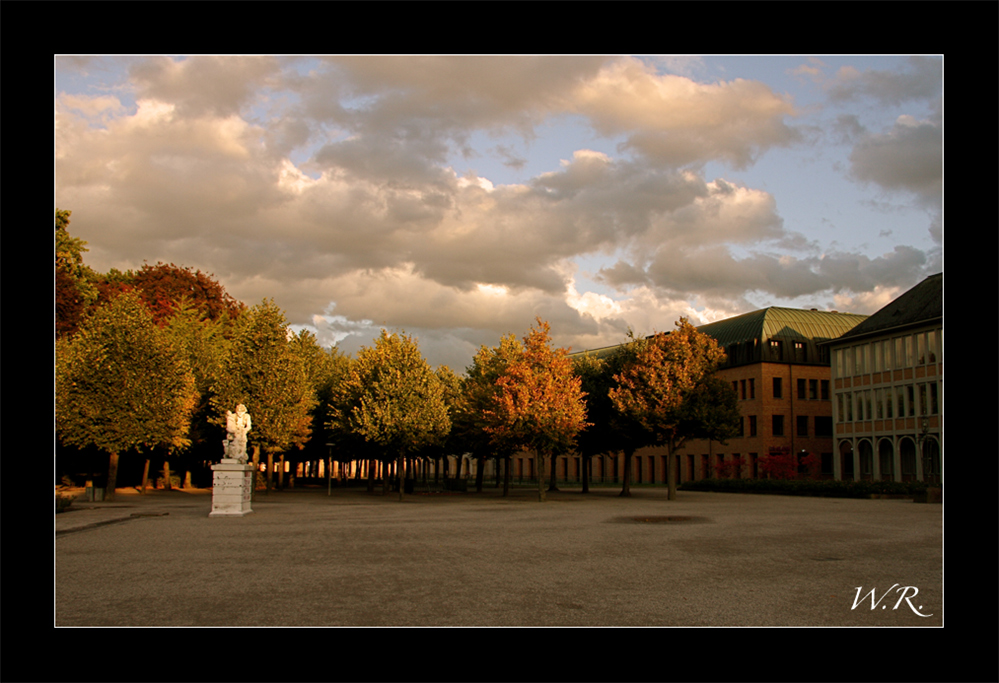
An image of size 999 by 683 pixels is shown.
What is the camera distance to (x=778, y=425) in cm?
6931

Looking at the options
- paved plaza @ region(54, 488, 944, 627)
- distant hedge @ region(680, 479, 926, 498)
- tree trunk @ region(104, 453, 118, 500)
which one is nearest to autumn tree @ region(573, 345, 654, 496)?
distant hedge @ region(680, 479, 926, 498)

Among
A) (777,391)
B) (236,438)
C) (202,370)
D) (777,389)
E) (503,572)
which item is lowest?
(503,572)

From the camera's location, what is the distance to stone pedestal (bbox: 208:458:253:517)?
27.5 metres

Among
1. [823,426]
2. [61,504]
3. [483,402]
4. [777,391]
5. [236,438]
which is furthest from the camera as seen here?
[823,426]

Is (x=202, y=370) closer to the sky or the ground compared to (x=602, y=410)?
closer to the sky

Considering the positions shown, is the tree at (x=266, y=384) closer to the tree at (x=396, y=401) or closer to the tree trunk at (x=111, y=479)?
the tree at (x=396, y=401)

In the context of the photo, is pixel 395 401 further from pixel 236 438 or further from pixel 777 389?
pixel 777 389

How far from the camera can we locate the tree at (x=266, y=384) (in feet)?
149

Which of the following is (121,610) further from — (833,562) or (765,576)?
(833,562)

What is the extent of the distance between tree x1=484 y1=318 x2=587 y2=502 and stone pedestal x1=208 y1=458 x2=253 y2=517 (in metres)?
14.2

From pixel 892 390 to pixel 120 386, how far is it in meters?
50.4

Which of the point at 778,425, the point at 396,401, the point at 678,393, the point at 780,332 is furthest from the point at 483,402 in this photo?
A: the point at 780,332

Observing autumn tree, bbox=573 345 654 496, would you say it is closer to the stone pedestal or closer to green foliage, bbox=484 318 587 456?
green foliage, bbox=484 318 587 456
